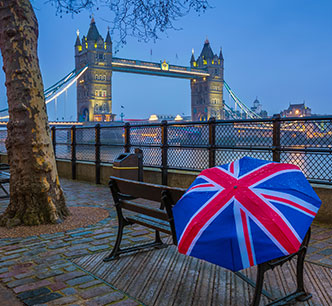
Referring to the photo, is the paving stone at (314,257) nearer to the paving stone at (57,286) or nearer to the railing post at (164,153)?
the paving stone at (57,286)

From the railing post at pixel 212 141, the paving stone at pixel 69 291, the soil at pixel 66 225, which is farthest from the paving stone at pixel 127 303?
the railing post at pixel 212 141

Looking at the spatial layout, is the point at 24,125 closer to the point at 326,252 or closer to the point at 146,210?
the point at 146,210

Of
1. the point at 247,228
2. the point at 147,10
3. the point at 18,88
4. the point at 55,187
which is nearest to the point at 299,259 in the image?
the point at 247,228

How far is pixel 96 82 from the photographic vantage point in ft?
270

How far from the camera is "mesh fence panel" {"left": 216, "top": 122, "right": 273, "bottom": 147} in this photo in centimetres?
566

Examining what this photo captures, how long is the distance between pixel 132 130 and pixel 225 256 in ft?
21.2

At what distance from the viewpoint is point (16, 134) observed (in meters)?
4.78

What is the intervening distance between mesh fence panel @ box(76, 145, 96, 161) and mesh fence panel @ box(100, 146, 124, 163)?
0.39 metres

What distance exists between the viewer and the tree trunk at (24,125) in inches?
186

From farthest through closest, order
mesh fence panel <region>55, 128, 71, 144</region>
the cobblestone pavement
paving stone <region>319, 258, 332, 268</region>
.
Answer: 1. mesh fence panel <region>55, 128, 71, 144</region>
2. paving stone <region>319, 258, 332, 268</region>
3. the cobblestone pavement

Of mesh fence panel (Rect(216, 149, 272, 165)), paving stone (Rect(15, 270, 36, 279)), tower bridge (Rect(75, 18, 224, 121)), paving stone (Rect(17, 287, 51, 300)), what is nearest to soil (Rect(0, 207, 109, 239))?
paving stone (Rect(15, 270, 36, 279))

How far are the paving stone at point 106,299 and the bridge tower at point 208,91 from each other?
301ft

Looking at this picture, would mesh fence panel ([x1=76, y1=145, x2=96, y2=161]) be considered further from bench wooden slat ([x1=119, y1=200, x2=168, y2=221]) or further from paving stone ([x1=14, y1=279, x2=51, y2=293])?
paving stone ([x1=14, y1=279, x2=51, y2=293])

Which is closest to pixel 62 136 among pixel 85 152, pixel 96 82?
pixel 85 152
